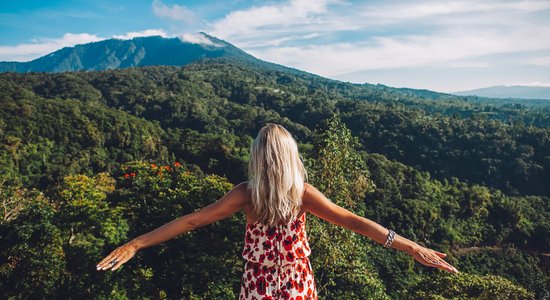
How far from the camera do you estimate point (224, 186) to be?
50.0ft

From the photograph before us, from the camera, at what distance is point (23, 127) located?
171ft

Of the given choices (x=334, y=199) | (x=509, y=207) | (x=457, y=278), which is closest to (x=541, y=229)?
(x=509, y=207)

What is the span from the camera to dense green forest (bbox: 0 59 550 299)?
35.8ft

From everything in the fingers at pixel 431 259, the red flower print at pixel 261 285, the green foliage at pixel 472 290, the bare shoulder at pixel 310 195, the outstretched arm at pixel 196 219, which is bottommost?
the green foliage at pixel 472 290

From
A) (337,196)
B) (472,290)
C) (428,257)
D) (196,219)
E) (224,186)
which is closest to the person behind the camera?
(196,219)

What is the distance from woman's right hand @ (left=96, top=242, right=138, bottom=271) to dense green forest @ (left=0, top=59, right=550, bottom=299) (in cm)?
814

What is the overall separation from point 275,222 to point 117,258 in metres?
0.93

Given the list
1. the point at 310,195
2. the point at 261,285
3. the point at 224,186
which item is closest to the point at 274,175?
the point at 310,195

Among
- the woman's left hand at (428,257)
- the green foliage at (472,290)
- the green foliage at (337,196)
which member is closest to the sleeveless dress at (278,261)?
the woman's left hand at (428,257)

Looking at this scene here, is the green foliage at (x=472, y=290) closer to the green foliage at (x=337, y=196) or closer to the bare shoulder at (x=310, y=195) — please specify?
the green foliage at (x=337, y=196)

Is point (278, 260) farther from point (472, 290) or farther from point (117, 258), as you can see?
point (472, 290)

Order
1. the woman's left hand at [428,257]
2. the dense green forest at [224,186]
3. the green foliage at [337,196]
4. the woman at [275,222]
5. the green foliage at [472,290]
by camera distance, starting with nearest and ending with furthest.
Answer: the woman at [275,222] → the woman's left hand at [428,257] → the green foliage at [337,196] → the dense green forest at [224,186] → the green foliage at [472,290]

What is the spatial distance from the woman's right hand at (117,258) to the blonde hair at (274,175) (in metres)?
0.78

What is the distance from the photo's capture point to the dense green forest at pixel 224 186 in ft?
35.8
